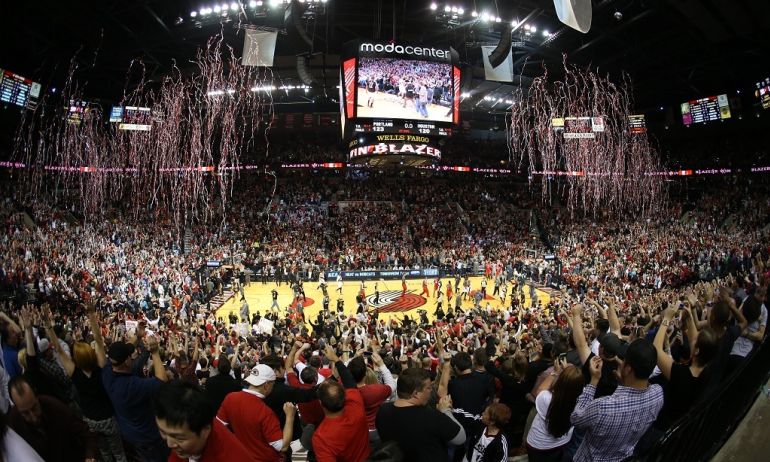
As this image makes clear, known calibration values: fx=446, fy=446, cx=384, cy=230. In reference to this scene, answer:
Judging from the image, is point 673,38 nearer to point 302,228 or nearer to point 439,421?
point 302,228

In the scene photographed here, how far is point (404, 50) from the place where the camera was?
20.9 meters

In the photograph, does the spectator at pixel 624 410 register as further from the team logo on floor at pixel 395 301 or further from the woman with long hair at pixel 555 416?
the team logo on floor at pixel 395 301

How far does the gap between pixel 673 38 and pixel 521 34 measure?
11.6m

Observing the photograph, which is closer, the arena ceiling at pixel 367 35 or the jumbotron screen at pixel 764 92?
the arena ceiling at pixel 367 35

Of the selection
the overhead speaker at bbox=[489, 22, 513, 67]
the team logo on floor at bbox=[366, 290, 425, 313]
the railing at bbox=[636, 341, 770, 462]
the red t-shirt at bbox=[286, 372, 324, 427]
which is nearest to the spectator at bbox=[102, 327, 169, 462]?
the red t-shirt at bbox=[286, 372, 324, 427]

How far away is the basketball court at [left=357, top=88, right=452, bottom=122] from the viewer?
2098 cm

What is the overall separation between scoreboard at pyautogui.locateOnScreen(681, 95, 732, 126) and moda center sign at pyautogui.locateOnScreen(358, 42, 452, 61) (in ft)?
100.0

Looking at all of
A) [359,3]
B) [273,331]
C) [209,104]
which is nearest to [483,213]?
[359,3]

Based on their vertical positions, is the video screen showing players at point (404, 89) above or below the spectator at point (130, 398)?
above

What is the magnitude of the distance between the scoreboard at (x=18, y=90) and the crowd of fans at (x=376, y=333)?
742 cm

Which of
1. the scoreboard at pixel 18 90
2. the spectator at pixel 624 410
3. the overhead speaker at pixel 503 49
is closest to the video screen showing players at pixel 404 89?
the overhead speaker at pixel 503 49

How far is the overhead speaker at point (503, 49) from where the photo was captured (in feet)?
75.5

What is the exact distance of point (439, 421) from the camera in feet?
10.7

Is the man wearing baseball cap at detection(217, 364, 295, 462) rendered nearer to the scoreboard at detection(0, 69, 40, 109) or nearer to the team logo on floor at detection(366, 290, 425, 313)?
the team logo on floor at detection(366, 290, 425, 313)
